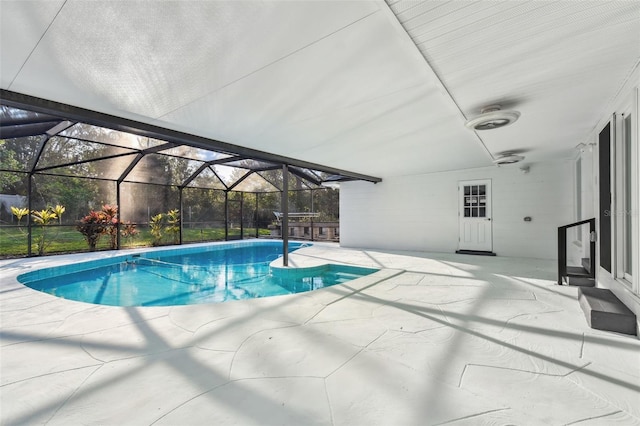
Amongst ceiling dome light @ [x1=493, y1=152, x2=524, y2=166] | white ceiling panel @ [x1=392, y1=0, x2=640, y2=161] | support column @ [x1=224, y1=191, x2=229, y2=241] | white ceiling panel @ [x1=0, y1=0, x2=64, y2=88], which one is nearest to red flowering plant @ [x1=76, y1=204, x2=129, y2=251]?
support column @ [x1=224, y1=191, x2=229, y2=241]

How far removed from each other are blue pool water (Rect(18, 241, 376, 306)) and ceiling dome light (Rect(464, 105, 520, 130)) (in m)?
3.47

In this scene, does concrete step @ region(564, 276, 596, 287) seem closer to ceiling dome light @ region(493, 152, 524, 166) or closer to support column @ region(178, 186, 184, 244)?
ceiling dome light @ region(493, 152, 524, 166)

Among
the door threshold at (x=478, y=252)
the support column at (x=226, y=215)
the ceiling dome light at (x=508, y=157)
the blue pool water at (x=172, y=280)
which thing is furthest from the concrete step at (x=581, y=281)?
the support column at (x=226, y=215)

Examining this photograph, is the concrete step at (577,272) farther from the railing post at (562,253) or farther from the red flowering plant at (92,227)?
the red flowering plant at (92,227)

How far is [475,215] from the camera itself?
7938mm

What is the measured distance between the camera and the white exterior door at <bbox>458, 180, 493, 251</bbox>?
7.71 meters

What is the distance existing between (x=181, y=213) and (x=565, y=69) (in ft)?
36.1

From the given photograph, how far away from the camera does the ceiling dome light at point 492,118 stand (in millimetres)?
3186

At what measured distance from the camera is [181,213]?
10.5 m

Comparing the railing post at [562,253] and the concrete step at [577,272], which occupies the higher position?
the railing post at [562,253]

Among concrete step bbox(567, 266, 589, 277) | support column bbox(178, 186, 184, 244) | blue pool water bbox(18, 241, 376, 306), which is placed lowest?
blue pool water bbox(18, 241, 376, 306)

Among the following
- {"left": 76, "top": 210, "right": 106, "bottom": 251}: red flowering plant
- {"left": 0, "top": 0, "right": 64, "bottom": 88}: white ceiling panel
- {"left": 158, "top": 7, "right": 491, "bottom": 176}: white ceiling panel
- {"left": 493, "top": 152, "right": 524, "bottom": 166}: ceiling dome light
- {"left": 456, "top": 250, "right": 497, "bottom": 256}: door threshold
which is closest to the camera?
{"left": 0, "top": 0, "right": 64, "bottom": 88}: white ceiling panel

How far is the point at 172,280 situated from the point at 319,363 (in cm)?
542

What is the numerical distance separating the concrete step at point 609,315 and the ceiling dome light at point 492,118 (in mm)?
2149
